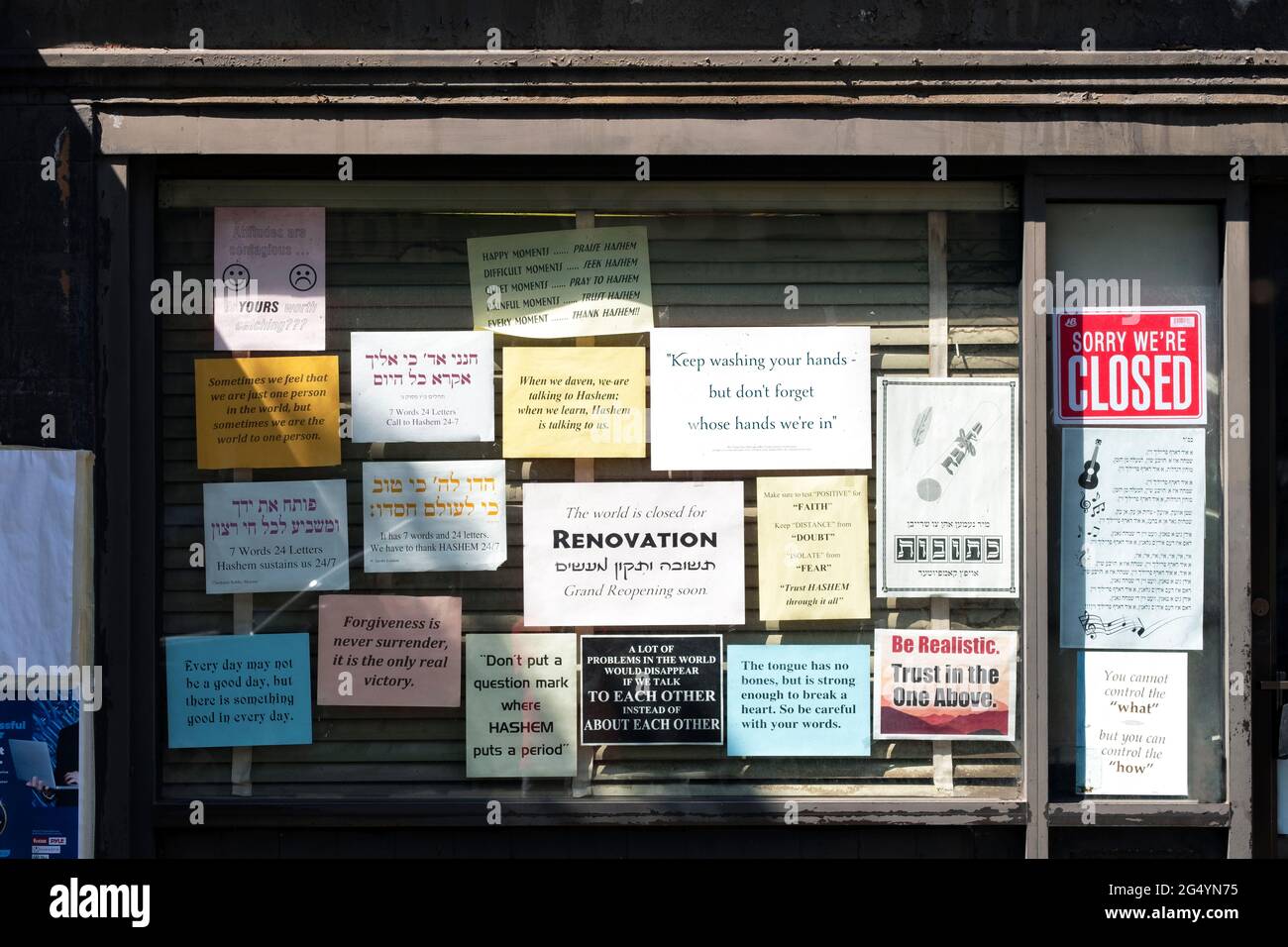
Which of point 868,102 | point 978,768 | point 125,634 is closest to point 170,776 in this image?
point 125,634

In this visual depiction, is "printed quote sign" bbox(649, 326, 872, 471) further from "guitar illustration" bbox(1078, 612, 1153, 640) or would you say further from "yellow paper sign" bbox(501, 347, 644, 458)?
"guitar illustration" bbox(1078, 612, 1153, 640)

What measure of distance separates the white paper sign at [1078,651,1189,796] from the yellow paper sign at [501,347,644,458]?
1982 mm

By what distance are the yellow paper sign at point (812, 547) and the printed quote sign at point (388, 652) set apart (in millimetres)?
1225

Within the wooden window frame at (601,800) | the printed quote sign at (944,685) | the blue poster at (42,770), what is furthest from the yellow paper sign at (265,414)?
the printed quote sign at (944,685)

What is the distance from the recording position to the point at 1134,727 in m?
5.29

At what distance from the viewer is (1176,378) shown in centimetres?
530

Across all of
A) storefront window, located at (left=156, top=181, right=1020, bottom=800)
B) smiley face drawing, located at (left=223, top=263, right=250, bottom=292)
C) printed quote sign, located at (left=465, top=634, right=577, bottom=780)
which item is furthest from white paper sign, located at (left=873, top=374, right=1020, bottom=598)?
smiley face drawing, located at (left=223, top=263, right=250, bottom=292)

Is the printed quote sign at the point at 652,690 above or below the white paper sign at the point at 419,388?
below

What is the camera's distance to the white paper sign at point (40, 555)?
5.15m

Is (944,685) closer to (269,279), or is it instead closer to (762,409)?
(762,409)

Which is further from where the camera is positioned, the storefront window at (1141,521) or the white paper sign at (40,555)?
the storefront window at (1141,521)

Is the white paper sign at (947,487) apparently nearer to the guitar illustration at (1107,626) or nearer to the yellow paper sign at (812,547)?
the yellow paper sign at (812,547)

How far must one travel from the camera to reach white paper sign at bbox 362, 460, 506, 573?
5.34 m
